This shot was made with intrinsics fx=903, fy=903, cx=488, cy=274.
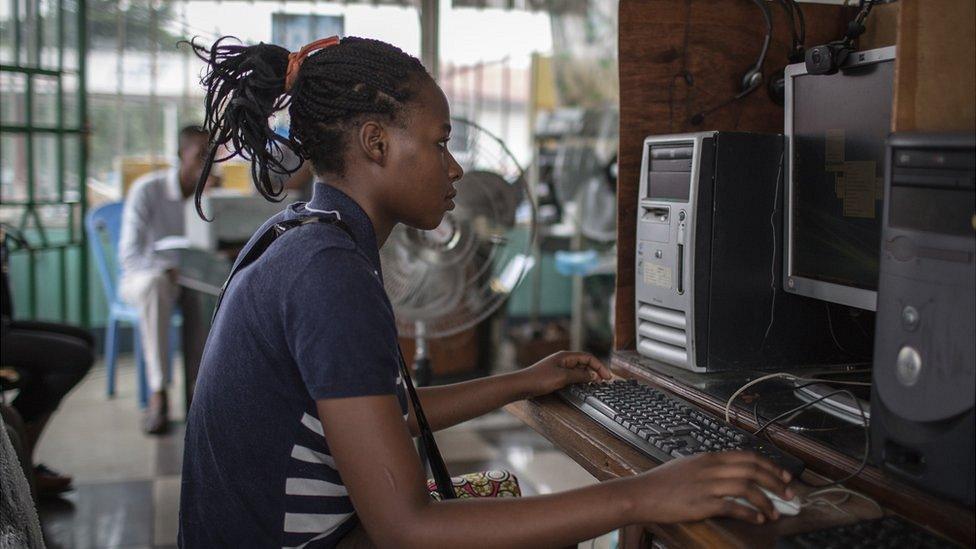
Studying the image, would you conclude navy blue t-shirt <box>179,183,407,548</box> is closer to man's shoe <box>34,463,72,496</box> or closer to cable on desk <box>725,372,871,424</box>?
cable on desk <box>725,372,871,424</box>

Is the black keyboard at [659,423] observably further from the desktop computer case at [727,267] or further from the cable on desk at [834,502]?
the desktop computer case at [727,267]

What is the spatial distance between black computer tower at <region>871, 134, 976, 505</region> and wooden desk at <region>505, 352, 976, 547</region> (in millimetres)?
31

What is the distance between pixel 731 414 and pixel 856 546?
50 cm

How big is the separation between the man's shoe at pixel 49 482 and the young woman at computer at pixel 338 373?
7.03 ft

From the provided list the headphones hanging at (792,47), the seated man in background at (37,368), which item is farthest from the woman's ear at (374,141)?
the seated man in background at (37,368)

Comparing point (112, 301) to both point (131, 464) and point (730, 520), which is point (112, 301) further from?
point (730, 520)

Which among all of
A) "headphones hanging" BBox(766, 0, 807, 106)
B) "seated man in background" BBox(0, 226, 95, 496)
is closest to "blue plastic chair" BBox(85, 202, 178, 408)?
"seated man in background" BBox(0, 226, 95, 496)

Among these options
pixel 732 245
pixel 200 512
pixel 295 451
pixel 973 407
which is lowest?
pixel 200 512

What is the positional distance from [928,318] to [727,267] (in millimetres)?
629

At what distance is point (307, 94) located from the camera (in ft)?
4.15

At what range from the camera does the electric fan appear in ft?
7.82

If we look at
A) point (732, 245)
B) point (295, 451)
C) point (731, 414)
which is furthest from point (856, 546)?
point (732, 245)

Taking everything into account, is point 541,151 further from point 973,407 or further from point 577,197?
point 973,407

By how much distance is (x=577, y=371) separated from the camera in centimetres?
161
